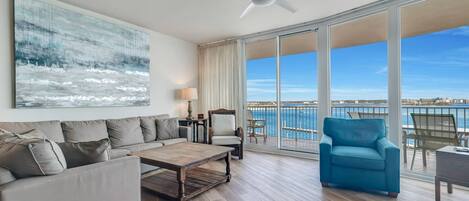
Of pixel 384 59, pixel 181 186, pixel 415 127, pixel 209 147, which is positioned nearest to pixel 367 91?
pixel 384 59

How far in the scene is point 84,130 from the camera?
3.08m

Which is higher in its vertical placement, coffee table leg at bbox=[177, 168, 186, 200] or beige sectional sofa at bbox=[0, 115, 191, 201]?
beige sectional sofa at bbox=[0, 115, 191, 201]

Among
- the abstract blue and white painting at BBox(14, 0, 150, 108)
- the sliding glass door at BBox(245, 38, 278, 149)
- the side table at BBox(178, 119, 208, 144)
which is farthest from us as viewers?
the sliding glass door at BBox(245, 38, 278, 149)

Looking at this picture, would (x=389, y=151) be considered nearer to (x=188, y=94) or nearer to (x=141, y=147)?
(x=141, y=147)

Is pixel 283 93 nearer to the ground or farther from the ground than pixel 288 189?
farther from the ground

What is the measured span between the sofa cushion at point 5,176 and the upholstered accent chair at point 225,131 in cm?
300

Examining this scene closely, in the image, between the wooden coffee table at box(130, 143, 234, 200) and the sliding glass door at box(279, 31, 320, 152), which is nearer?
the wooden coffee table at box(130, 143, 234, 200)

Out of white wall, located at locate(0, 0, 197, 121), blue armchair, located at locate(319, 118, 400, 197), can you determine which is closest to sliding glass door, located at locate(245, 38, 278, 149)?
white wall, located at locate(0, 0, 197, 121)

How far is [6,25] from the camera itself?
274 cm

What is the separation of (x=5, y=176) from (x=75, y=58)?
245cm

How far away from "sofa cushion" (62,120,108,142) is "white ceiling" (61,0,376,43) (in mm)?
1686

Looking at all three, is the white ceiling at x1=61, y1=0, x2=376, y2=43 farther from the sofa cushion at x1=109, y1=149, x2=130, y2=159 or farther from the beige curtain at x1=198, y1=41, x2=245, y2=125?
the sofa cushion at x1=109, y1=149, x2=130, y2=159

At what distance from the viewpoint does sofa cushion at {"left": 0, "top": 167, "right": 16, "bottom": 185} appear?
1.28 meters

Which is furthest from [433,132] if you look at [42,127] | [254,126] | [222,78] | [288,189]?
[42,127]
